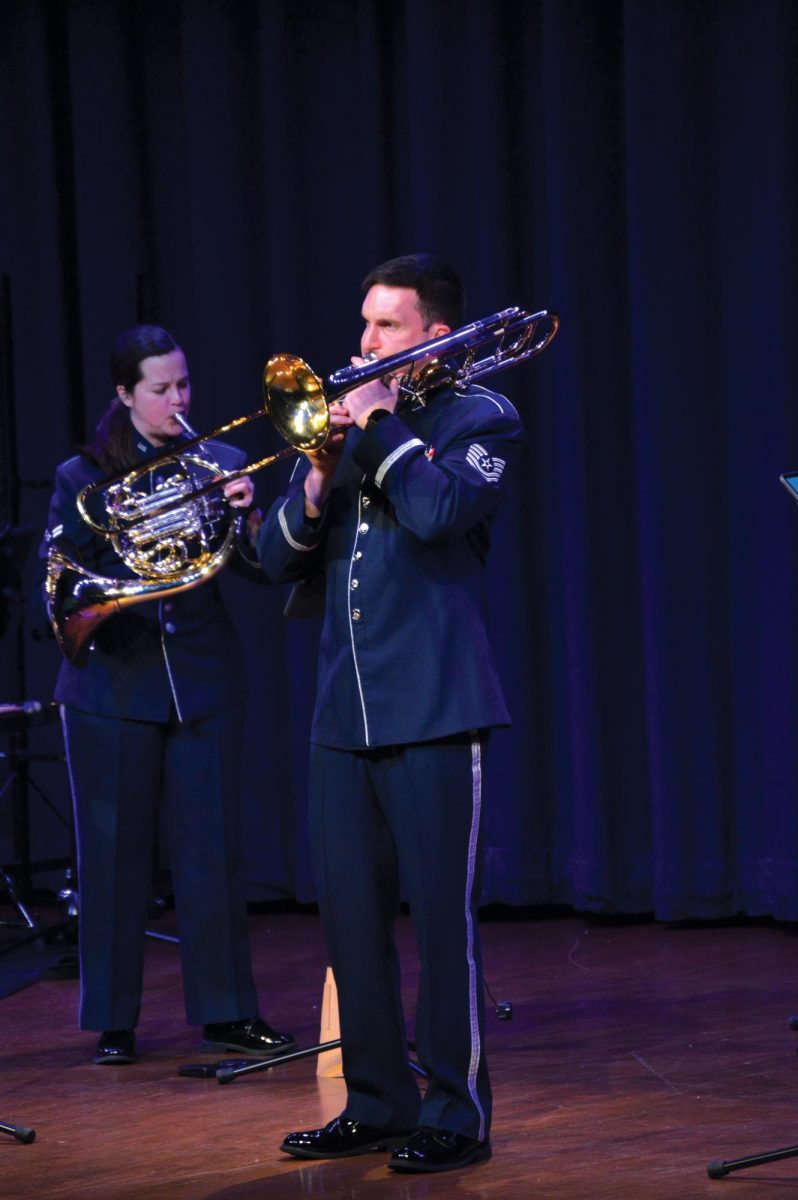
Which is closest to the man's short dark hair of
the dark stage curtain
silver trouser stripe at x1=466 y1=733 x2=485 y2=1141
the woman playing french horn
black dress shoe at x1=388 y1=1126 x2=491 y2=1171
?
silver trouser stripe at x1=466 y1=733 x2=485 y2=1141

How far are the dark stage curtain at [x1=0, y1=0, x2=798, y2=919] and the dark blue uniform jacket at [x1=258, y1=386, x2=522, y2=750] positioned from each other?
8.18 feet

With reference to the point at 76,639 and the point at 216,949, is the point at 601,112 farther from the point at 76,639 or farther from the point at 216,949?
the point at 216,949

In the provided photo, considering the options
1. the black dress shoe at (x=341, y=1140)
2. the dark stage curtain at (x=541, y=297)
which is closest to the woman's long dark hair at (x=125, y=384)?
the black dress shoe at (x=341, y=1140)

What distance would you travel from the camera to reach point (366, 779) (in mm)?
3133

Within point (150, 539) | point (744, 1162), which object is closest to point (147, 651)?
point (150, 539)

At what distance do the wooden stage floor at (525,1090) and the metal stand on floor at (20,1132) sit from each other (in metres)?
0.02

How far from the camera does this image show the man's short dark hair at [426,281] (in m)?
3.15

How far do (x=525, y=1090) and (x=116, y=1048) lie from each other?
1043mm

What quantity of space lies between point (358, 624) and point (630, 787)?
2.86m

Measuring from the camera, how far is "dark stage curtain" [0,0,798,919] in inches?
217

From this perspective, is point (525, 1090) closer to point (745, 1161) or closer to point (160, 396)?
point (745, 1161)

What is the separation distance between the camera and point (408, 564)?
309 cm

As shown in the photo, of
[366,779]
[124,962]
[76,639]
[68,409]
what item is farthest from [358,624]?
[68,409]

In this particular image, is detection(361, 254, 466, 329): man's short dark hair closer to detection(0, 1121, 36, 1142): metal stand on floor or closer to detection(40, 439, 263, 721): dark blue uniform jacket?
detection(40, 439, 263, 721): dark blue uniform jacket
